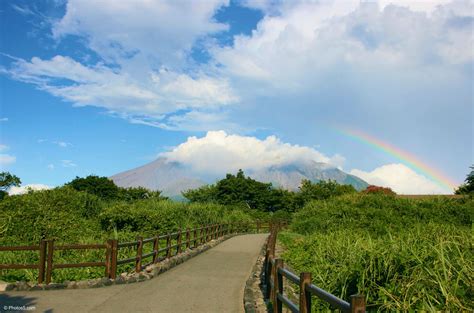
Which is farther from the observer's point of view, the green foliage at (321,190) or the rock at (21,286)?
Answer: the green foliage at (321,190)

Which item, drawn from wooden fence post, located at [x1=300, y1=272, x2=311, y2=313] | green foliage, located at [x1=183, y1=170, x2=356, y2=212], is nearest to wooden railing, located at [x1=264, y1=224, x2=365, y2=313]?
wooden fence post, located at [x1=300, y1=272, x2=311, y2=313]

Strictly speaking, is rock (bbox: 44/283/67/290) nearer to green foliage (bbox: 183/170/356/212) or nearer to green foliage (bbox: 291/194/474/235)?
green foliage (bbox: 291/194/474/235)

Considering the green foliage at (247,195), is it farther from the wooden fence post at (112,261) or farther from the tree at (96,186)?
the wooden fence post at (112,261)

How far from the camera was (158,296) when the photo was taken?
9750 mm

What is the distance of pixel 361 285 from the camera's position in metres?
8.02

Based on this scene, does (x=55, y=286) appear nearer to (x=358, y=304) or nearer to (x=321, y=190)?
(x=358, y=304)

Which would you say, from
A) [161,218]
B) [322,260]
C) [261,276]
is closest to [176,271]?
[261,276]

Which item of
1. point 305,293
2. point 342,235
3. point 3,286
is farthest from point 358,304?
point 342,235

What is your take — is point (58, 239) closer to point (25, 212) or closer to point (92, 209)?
point (25, 212)

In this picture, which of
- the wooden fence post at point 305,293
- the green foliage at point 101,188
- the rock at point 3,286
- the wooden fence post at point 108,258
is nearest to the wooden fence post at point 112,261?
the wooden fence post at point 108,258

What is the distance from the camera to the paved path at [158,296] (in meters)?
8.48

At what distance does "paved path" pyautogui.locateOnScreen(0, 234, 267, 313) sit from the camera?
8.48 m

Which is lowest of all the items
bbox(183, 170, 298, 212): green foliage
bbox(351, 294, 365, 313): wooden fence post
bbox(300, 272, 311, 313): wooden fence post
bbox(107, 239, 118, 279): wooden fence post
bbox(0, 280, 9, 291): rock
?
bbox(0, 280, 9, 291): rock

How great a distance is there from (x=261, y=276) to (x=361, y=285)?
4987 millimetres
